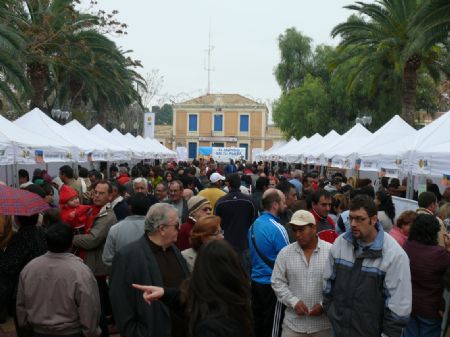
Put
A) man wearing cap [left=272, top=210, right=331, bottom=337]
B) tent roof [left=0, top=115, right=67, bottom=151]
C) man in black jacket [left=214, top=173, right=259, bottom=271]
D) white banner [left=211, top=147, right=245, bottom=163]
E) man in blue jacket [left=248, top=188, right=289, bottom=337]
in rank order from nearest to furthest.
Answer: man wearing cap [left=272, top=210, right=331, bottom=337]
man in blue jacket [left=248, top=188, right=289, bottom=337]
man in black jacket [left=214, top=173, right=259, bottom=271]
tent roof [left=0, top=115, right=67, bottom=151]
white banner [left=211, top=147, right=245, bottom=163]

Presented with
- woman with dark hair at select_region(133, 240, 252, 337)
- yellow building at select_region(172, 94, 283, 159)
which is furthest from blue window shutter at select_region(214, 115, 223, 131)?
woman with dark hair at select_region(133, 240, 252, 337)

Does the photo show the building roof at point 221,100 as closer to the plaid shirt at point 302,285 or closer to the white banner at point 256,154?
the white banner at point 256,154

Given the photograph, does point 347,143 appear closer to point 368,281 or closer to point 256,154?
point 368,281

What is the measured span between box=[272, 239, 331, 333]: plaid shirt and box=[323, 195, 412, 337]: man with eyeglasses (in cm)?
28

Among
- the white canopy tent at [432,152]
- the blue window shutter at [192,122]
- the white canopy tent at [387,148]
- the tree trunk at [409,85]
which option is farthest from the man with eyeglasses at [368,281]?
the blue window shutter at [192,122]

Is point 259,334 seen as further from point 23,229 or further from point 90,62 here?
point 90,62

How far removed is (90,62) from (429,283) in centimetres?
1901

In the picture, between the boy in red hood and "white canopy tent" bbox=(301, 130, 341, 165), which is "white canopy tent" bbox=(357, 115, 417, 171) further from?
the boy in red hood

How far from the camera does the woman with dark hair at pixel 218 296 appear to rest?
105 inches

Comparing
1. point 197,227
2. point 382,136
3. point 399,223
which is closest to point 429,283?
point 399,223

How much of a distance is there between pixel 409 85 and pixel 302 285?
58.4ft

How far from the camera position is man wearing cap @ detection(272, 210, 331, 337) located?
456cm

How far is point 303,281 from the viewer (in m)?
4.58

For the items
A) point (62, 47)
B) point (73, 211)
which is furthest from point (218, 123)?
point (73, 211)
